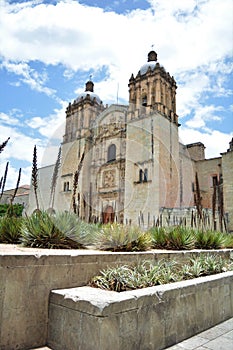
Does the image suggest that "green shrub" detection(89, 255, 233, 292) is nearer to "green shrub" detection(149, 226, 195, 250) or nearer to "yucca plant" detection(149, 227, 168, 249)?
"green shrub" detection(149, 226, 195, 250)

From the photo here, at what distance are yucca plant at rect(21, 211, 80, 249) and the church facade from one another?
1407cm

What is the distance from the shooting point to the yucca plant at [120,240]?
4805mm

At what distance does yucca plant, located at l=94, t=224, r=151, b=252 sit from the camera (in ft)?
15.8

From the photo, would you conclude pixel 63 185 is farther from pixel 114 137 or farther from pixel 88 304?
pixel 88 304

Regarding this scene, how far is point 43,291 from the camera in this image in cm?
279

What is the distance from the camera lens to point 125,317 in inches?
96.5

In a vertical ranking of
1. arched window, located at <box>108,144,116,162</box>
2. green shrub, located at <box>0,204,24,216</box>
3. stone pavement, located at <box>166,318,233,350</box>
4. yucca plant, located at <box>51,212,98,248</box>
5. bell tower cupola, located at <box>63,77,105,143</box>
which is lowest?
stone pavement, located at <box>166,318,233,350</box>

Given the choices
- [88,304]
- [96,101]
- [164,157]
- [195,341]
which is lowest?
[195,341]

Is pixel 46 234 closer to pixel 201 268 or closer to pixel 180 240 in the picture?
pixel 201 268

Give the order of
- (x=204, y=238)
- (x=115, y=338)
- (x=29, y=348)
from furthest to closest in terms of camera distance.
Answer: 1. (x=204, y=238)
2. (x=29, y=348)
3. (x=115, y=338)

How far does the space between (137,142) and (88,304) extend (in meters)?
21.5

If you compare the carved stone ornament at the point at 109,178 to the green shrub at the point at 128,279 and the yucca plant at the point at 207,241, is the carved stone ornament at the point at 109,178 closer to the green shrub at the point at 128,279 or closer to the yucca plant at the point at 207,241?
the yucca plant at the point at 207,241

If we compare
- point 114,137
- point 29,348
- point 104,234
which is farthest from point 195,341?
point 114,137

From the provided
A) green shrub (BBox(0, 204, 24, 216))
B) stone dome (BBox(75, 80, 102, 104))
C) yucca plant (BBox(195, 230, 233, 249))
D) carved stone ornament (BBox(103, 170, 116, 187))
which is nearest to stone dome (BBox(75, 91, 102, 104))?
stone dome (BBox(75, 80, 102, 104))
